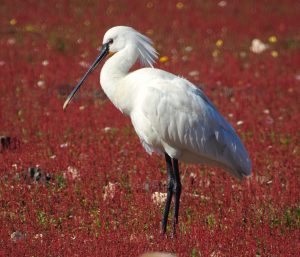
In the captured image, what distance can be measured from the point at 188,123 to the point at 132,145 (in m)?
3.21

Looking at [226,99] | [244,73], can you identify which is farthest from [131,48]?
[244,73]

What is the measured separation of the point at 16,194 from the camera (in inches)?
331

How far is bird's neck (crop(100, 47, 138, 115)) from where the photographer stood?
7625 millimetres

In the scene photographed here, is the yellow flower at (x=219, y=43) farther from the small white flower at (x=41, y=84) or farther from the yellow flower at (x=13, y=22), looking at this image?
the yellow flower at (x=13, y=22)

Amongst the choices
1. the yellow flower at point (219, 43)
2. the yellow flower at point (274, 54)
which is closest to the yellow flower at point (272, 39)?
the yellow flower at point (274, 54)

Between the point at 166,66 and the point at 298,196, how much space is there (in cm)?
746

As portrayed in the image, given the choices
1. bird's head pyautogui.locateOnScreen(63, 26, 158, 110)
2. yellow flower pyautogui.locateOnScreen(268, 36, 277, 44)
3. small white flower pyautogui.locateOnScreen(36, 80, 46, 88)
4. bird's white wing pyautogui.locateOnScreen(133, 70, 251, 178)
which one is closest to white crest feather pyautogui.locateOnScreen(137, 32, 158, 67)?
bird's head pyautogui.locateOnScreen(63, 26, 158, 110)

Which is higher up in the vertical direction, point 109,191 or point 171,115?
point 171,115

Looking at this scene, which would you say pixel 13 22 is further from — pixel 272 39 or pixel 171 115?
pixel 171 115

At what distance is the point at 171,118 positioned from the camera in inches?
293

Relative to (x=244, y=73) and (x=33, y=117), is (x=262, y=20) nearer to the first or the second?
(x=244, y=73)

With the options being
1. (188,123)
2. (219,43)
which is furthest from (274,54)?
(188,123)

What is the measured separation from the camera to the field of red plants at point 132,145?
284 inches

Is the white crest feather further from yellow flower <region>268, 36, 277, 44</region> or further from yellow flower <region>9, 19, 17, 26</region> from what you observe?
yellow flower <region>9, 19, 17, 26</region>
